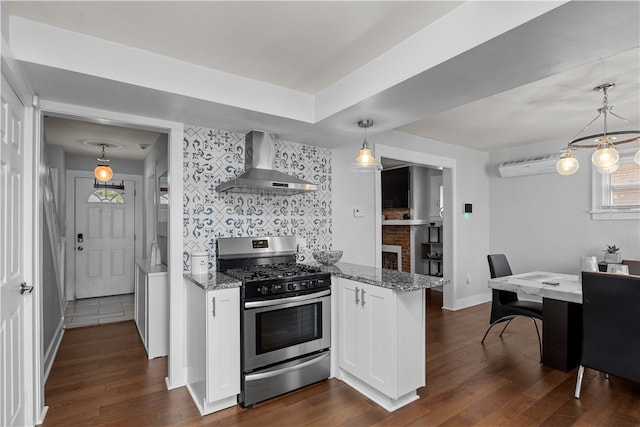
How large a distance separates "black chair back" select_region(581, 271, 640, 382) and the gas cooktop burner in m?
2.00

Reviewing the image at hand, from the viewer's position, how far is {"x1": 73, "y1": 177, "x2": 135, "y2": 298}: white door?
568 cm

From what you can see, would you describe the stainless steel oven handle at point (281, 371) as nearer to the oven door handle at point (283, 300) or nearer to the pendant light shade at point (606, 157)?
the oven door handle at point (283, 300)

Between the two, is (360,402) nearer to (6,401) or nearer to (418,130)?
(6,401)

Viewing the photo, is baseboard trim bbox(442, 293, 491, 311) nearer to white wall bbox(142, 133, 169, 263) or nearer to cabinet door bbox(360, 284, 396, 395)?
cabinet door bbox(360, 284, 396, 395)

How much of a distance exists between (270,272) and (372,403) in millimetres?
1230

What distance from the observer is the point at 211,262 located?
3.00 metres

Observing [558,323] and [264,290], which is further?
[558,323]

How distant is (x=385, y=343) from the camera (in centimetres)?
237

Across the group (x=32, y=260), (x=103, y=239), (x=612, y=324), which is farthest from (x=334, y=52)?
(x=103, y=239)

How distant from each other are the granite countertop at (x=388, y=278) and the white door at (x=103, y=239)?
4.57m

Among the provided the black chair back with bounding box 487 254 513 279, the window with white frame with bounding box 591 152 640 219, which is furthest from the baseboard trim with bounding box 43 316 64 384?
the window with white frame with bounding box 591 152 640 219

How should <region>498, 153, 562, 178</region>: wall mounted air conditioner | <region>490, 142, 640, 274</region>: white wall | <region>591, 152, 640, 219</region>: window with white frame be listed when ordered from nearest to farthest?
1. <region>591, 152, 640, 219</region>: window with white frame
2. <region>490, 142, 640, 274</region>: white wall
3. <region>498, 153, 562, 178</region>: wall mounted air conditioner

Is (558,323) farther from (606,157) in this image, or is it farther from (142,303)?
(142,303)

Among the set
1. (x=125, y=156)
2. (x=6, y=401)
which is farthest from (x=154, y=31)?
(x=125, y=156)
